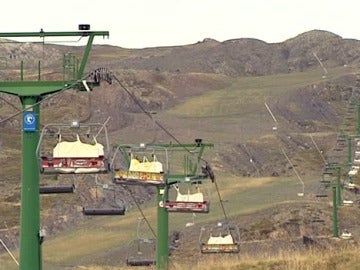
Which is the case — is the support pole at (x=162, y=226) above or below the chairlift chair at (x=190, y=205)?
below

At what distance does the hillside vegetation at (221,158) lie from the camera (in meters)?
45.1

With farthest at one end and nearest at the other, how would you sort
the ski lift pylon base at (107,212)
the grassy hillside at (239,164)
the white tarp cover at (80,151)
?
1. the grassy hillside at (239,164)
2. the ski lift pylon base at (107,212)
3. the white tarp cover at (80,151)

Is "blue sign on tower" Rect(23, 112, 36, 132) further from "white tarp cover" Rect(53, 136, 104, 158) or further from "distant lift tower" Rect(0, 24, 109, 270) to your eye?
"white tarp cover" Rect(53, 136, 104, 158)

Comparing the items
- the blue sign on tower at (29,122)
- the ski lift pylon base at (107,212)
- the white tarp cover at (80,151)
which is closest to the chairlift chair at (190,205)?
the ski lift pylon base at (107,212)

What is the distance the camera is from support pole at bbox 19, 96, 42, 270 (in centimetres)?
1488

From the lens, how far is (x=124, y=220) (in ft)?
200

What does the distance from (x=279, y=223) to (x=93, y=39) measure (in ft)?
121

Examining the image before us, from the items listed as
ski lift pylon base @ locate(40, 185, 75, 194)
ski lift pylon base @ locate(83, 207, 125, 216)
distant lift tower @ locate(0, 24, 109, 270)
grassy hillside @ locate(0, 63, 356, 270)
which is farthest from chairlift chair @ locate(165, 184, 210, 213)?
distant lift tower @ locate(0, 24, 109, 270)

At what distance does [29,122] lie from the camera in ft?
49.1

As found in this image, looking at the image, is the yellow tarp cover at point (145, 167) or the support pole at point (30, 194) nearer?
the support pole at point (30, 194)

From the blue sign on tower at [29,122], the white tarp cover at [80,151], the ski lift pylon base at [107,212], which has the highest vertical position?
the blue sign on tower at [29,122]

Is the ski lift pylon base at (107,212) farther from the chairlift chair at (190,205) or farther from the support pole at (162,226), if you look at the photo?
the support pole at (162,226)

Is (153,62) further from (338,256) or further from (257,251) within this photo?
(338,256)

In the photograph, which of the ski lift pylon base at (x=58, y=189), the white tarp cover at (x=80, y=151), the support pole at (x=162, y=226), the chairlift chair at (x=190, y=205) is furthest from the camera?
the support pole at (x=162, y=226)
